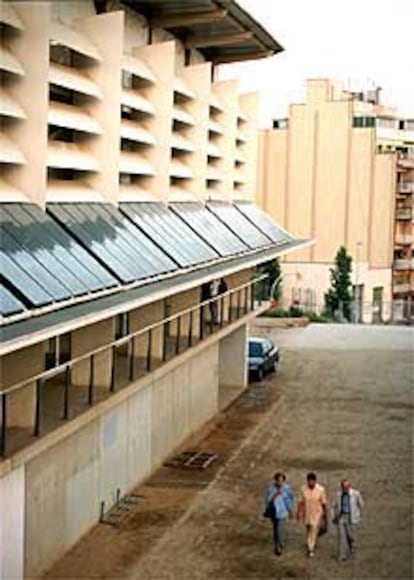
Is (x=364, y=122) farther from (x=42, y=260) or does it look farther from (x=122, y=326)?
(x=42, y=260)

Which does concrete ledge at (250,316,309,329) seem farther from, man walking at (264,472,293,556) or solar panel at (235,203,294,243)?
man walking at (264,472,293,556)

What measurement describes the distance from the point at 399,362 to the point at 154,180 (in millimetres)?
15634

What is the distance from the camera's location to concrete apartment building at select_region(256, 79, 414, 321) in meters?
63.2

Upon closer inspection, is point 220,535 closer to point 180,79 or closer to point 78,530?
point 78,530

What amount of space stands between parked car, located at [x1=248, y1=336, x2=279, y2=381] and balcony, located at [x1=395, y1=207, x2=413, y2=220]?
37.0 m

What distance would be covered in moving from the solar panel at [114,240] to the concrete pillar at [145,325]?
3.64 feet

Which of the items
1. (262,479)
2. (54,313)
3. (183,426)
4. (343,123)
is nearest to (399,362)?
(183,426)

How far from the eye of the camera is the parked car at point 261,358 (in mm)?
29703

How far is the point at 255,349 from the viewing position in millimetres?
30578

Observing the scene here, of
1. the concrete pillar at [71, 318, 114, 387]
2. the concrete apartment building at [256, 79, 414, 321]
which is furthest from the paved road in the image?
the concrete apartment building at [256, 79, 414, 321]

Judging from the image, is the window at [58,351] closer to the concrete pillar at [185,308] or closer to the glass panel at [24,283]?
the glass panel at [24,283]

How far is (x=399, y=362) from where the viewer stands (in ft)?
110

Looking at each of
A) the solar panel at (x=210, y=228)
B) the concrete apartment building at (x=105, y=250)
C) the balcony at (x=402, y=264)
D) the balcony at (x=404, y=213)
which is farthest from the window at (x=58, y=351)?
the balcony at (x=402, y=264)

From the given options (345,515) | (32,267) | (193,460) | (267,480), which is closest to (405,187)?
(193,460)
